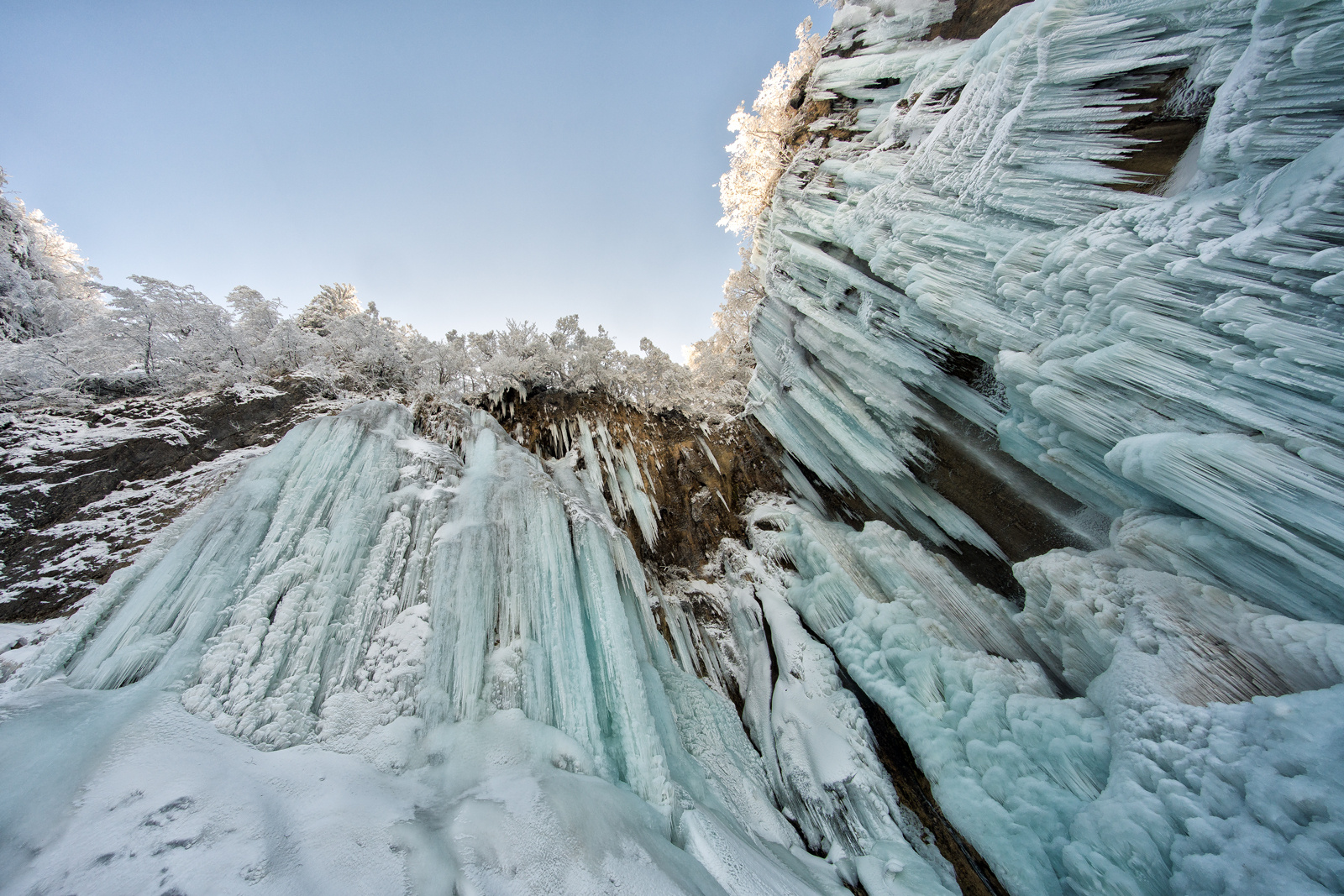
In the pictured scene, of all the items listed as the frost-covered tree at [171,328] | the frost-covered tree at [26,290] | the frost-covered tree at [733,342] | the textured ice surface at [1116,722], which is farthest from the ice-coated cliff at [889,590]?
the frost-covered tree at [26,290]

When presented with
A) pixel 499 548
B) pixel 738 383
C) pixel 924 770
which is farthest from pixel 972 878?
pixel 738 383

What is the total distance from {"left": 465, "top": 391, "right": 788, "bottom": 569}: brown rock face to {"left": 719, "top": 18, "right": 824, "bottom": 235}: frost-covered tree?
19.0ft

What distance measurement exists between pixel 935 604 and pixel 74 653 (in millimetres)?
8753

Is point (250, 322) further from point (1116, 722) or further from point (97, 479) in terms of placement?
point (1116, 722)

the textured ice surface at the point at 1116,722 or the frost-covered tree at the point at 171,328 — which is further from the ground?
the frost-covered tree at the point at 171,328

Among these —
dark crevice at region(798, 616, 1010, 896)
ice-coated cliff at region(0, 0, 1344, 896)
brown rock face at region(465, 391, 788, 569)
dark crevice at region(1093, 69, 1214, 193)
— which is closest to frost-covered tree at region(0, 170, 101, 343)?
ice-coated cliff at region(0, 0, 1344, 896)

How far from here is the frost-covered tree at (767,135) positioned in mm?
9805

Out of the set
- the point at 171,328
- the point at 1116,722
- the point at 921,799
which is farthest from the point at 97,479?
the point at 1116,722

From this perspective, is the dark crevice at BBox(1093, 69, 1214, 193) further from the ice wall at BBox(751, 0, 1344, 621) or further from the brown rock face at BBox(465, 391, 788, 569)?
the brown rock face at BBox(465, 391, 788, 569)

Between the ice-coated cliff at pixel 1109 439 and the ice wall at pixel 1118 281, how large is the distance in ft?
0.07

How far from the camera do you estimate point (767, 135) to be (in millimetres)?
10375

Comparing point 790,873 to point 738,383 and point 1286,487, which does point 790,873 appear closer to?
point 1286,487

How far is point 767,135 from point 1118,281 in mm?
9113

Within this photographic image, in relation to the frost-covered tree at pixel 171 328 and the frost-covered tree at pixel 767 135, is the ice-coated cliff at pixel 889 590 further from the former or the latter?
the frost-covered tree at pixel 767 135
